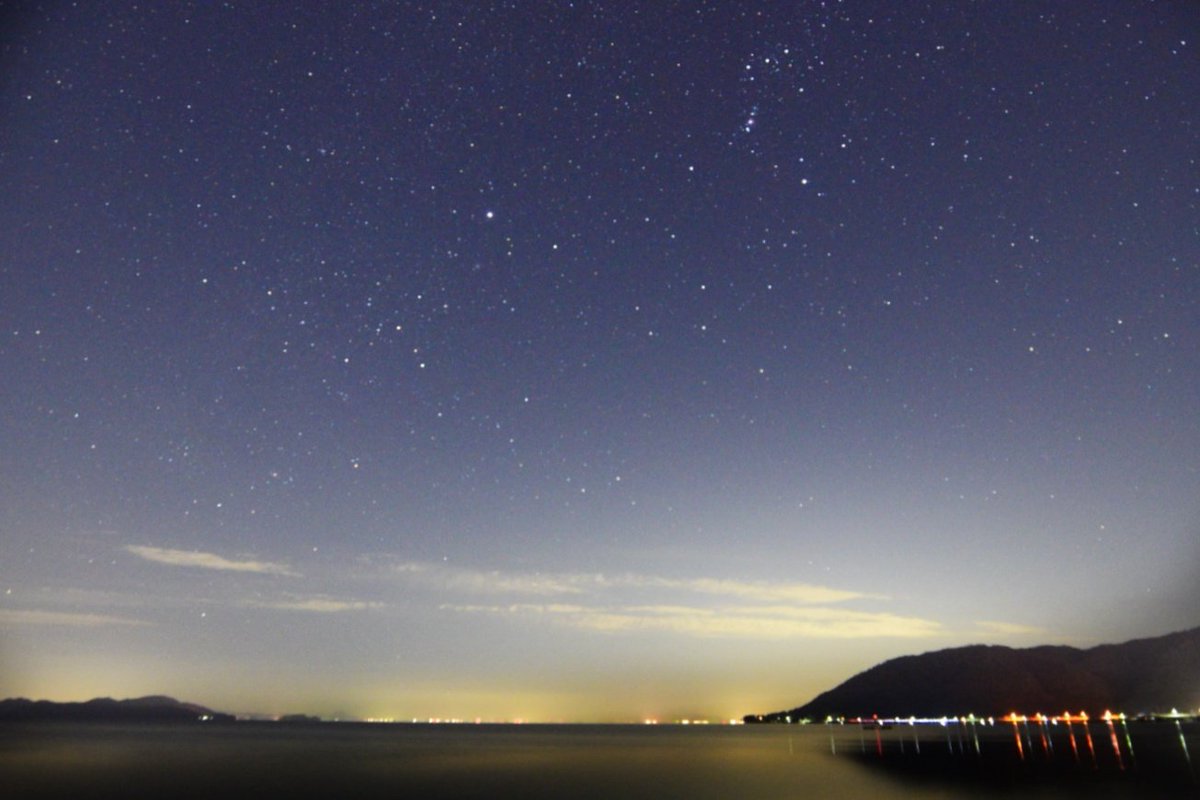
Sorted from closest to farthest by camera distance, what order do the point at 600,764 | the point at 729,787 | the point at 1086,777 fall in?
the point at 729,787, the point at 1086,777, the point at 600,764

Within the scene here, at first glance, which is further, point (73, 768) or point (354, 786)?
point (73, 768)

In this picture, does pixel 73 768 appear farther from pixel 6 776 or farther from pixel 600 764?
pixel 600 764

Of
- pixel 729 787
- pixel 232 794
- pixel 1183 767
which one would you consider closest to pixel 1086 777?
pixel 1183 767

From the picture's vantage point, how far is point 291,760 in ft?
244

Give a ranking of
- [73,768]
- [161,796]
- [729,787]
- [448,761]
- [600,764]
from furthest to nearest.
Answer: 1. [448,761]
2. [600,764]
3. [73,768]
4. [729,787]
5. [161,796]

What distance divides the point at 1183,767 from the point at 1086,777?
939 centimetres

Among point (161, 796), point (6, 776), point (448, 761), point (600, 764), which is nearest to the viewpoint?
point (161, 796)

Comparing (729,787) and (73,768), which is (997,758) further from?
(73,768)

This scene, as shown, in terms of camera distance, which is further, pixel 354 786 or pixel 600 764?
pixel 600 764

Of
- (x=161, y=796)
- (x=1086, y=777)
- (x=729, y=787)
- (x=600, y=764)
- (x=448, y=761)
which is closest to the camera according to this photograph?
(x=161, y=796)

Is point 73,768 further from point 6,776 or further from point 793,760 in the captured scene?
point 793,760

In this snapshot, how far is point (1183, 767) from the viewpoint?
169 feet

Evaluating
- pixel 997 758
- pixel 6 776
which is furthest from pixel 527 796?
pixel 997 758

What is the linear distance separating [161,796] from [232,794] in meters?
3.33
